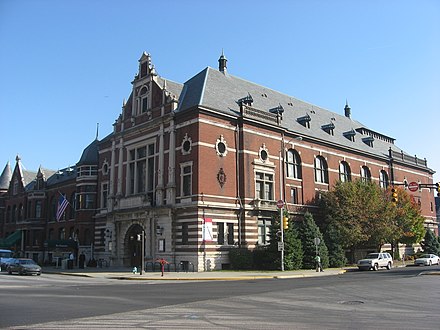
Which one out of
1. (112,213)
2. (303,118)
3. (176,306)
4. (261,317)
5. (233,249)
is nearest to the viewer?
(261,317)

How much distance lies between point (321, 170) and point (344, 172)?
16.6ft

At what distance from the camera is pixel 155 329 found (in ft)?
35.0

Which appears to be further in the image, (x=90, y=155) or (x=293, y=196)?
(x=90, y=155)

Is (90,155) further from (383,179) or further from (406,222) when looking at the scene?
(383,179)

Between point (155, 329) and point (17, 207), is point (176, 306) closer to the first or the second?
point (155, 329)

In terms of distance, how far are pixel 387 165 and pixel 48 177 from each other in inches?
2056

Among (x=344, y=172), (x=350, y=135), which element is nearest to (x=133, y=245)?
(x=344, y=172)

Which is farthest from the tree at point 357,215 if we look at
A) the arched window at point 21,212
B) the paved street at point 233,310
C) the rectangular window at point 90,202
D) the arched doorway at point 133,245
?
the arched window at point 21,212

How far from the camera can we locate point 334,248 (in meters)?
44.2

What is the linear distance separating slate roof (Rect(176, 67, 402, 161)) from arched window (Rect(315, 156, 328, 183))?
245 centimetres

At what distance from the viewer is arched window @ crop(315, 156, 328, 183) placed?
52625mm

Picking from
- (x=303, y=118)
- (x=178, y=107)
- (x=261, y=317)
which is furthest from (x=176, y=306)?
(x=303, y=118)

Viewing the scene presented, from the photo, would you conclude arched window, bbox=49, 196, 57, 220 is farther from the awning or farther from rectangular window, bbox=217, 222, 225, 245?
rectangular window, bbox=217, 222, 225, 245

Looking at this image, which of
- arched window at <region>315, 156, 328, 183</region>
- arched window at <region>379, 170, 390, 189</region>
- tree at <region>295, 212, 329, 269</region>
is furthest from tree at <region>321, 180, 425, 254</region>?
arched window at <region>379, 170, 390, 189</region>
